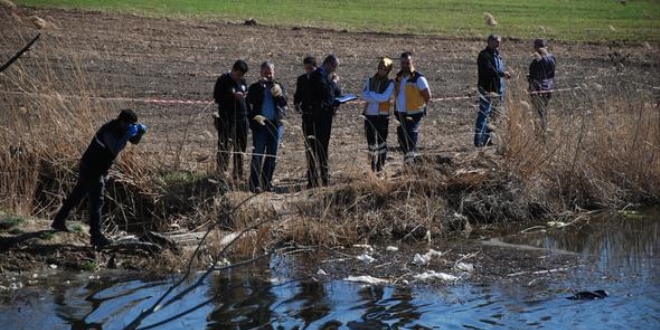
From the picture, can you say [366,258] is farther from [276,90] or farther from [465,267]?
[276,90]

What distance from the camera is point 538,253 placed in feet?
44.2

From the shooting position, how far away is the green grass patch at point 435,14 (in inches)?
1468

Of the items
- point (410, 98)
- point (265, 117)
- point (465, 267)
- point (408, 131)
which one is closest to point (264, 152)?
point (265, 117)

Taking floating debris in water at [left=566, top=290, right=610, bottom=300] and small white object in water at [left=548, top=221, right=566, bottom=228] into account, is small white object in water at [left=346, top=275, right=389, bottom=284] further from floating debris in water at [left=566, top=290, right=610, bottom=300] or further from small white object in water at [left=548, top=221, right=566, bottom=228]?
small white object in water at [left=548, top=221, right=566, bottom=228]

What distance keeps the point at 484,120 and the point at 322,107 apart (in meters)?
3.36

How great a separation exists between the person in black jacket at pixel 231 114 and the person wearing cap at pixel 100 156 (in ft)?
6.17

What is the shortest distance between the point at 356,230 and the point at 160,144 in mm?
4108

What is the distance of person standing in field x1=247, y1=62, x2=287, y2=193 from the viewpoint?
551 inches

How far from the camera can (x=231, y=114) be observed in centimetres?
1384

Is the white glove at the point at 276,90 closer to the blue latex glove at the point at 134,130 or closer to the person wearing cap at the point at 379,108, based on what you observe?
the person wearing cap at the point at 379,108

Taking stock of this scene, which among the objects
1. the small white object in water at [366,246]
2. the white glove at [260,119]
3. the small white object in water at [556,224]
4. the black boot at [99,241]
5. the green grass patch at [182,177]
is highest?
the white glove at [260,119]

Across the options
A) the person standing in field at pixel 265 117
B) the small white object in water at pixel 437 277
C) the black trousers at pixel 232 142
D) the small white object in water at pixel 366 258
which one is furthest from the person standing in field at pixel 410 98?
the small white object in water at pixel 437 277

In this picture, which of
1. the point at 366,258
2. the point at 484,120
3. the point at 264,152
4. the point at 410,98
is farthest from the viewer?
the point at 484,120

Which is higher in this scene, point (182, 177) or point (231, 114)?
point (231, 114)
